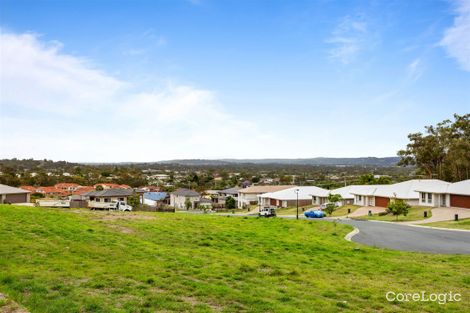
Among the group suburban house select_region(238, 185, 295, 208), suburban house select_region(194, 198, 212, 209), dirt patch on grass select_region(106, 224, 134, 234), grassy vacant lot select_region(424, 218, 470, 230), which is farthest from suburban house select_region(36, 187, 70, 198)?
grassy vacant lot select_region(424, 218, 470, 230)

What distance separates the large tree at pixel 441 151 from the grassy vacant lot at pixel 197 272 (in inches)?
2618

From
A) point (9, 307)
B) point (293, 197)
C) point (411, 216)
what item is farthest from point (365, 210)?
point (9, 307)

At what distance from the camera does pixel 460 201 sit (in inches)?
2076

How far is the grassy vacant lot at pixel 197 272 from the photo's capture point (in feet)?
34.2

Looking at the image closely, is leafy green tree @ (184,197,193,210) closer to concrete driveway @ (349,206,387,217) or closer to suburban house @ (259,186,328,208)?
suburban house @ (259,186,328,208)

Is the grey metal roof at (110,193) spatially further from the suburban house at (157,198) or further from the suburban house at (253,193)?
the suburban house at (253,193)

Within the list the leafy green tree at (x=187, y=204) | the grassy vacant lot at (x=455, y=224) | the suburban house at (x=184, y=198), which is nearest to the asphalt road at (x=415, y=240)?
the grassy vacant lot at (x=455, y=224)

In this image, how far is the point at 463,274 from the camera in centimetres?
1518

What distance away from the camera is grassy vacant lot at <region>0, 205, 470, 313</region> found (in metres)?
10.4

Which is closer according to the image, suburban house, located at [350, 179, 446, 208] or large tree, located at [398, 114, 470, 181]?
suburban house, located at [350, 179, 446, 208]

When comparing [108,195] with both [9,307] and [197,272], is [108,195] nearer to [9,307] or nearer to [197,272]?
[197,272]

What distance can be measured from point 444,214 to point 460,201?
615 centimetres

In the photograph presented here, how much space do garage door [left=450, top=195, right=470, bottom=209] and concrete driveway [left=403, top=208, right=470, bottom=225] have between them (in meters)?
1.41

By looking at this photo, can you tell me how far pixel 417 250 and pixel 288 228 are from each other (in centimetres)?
888
